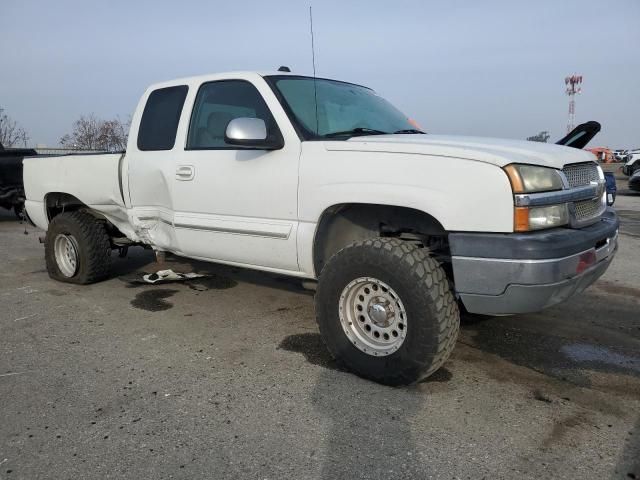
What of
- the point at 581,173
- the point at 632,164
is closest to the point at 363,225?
the point at 581,173

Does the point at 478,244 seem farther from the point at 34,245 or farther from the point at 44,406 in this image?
the point at 34,245

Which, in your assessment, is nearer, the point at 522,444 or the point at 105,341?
the point at 522,444

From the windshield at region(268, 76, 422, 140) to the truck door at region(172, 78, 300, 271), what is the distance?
14 cm

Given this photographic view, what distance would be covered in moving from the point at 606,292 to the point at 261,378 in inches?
151

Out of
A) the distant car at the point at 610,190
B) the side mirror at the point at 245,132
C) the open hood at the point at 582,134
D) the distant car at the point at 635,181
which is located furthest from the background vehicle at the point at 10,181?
the distant car at the point at 635,181

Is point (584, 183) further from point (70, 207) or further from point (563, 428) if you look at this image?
point (70, 207)

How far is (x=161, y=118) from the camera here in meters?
4.45

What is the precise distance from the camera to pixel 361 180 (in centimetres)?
305

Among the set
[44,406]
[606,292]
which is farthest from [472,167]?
→ [606,292]

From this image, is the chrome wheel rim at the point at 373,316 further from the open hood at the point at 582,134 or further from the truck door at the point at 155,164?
the open hood at the point at 582,134

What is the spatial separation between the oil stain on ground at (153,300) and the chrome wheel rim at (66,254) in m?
0.86

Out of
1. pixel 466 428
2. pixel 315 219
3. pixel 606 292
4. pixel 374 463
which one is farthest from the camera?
pixel 606 292

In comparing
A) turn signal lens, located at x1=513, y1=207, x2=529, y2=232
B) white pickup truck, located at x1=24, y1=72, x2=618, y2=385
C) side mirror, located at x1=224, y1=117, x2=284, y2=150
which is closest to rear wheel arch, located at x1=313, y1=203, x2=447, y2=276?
white pickup truck, located at x1=24, y1=72, x2=618, y2=385

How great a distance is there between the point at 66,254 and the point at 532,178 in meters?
4.74
